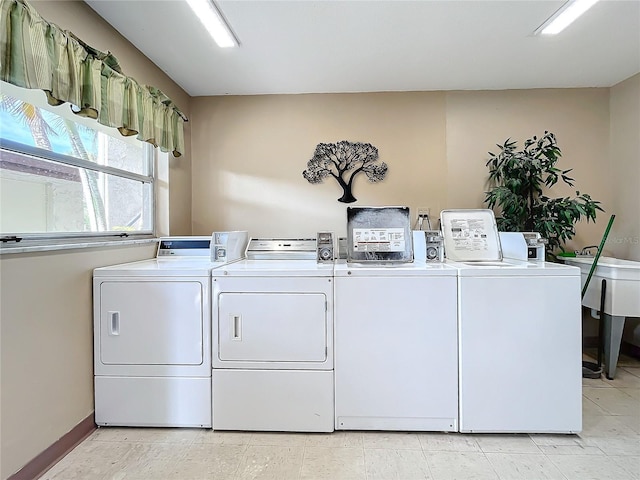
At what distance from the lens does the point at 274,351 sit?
79.5 inches

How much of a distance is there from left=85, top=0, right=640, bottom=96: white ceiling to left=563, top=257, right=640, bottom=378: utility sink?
1.64 meters

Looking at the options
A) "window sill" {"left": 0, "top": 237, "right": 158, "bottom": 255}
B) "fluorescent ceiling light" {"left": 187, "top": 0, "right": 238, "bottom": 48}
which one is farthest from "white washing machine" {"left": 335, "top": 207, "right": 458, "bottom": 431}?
"fluorescent ceiling light" {"left": 187, "top": 0, "right": 238, "bottom": 48}

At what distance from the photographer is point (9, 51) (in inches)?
57.0

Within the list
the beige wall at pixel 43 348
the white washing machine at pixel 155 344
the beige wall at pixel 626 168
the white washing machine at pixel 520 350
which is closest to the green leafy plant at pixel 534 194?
the beige wall at pixel 626 168

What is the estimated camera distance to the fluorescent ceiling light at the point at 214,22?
1989 millimetres

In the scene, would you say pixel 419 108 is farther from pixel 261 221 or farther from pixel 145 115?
pixel 145 115

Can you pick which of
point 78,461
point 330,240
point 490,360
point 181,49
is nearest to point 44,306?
point 78,461

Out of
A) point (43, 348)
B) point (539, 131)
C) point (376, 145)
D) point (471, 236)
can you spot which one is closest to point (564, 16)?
point (539, 131)

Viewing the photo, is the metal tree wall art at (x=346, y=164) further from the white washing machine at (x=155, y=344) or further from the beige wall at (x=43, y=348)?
the beige wall at (x=43, y=348)

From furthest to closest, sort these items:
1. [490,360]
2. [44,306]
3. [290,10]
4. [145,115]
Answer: [145,115]
[290,10]
[490,360]
[44,306]

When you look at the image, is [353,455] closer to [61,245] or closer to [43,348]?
[43,348]

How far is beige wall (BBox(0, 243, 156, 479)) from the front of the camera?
5.04ft

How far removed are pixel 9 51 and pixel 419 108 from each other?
295 cm

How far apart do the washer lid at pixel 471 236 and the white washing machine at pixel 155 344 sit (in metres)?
1.83
